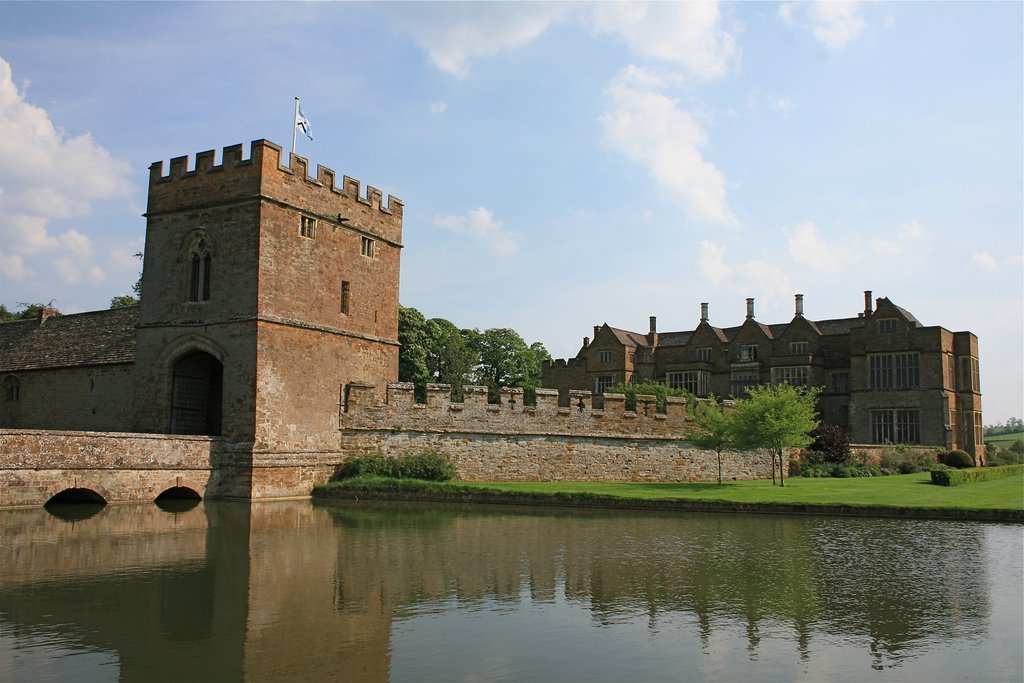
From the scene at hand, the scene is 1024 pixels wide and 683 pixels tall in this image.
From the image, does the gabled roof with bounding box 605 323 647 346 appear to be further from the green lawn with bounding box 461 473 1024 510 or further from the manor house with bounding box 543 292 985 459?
the green lawn with bounding box 461 473 1024 510

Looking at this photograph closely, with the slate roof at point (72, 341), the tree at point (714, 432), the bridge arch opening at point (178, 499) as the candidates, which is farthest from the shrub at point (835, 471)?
the slate roof at point (72, 341)

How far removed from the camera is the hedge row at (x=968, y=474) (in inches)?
1091

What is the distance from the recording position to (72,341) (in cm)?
3322

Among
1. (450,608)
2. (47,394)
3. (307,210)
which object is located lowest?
(450,608)

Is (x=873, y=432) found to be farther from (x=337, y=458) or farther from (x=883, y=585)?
(x=883, y=585)

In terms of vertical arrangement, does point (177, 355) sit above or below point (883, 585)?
above

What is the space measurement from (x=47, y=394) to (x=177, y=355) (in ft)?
29.5

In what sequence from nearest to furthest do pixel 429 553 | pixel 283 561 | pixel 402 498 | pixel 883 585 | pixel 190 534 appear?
pixel 883 585 < pixel 283 561 < pixel 429 553 < pixel 190 534 < pixel 402 498

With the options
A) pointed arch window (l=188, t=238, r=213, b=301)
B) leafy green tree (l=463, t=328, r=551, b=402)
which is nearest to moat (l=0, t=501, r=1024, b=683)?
pointed arch window (l=188, t=238, r=213, b=301)

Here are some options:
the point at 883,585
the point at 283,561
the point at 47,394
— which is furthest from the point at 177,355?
the point at 883,585

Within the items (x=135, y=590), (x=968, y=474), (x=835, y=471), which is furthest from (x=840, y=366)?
(x=135, y=590)

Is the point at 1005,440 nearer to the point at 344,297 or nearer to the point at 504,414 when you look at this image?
the point at 504,414

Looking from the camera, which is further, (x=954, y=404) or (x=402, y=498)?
(x=954, y=404)

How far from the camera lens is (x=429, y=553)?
14.0m
